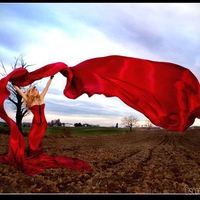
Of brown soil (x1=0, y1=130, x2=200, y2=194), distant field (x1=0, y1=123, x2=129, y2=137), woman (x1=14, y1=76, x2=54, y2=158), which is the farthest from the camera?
distant field (x1=0, y1=123, x2=129, y2=137)

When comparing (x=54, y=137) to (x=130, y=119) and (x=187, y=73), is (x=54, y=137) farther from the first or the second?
(x=187, y=73)

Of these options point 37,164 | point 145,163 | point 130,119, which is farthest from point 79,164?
point 130,119

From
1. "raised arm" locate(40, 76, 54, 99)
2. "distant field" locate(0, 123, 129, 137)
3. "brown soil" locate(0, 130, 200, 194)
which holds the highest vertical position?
"raised arm" locate(40, 76, 54, 99)

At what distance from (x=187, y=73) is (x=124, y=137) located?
17.9 ft

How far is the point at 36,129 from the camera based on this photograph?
6359 mm

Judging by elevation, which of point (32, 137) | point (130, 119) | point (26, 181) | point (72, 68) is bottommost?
point (26, 181)

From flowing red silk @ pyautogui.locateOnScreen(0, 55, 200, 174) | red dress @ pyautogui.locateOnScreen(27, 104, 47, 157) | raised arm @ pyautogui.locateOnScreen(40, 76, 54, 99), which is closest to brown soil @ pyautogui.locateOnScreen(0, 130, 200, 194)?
flowing red silk @ pyautogui.locateOnScreen(0, 55, 200, 174)

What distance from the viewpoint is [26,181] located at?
5.38 metres

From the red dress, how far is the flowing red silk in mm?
235

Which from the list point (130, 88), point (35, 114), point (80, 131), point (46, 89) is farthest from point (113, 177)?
point (80, 131)

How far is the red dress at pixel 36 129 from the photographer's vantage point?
630 centimetres

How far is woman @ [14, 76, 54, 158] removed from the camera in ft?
20.6

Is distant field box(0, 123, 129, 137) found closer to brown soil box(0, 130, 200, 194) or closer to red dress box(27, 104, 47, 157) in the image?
brown soil box(0, 130, 200, 194)

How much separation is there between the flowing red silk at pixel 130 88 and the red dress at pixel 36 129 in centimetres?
23
